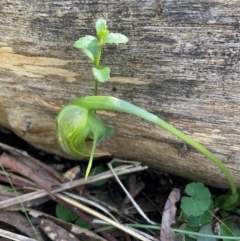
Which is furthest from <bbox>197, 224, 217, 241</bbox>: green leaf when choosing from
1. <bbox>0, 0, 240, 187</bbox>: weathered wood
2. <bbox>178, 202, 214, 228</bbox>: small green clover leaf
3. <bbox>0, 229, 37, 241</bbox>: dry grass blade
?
<bbox>0, 229, 37, 241</bbox>: dry grass blade

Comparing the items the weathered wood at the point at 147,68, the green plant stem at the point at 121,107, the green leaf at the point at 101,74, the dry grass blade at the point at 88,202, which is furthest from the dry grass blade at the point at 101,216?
the green leaf at the point at 101,74

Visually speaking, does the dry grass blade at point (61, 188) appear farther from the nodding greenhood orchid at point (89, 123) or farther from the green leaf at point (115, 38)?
the green leaf at point (115, 38)

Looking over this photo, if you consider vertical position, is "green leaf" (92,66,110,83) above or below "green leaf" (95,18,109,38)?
below

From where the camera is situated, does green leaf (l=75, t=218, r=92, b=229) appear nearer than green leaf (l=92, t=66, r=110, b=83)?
No

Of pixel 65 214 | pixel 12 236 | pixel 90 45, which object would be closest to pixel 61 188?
pixel 65 214

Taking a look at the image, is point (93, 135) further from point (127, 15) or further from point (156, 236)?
point (156, 236)

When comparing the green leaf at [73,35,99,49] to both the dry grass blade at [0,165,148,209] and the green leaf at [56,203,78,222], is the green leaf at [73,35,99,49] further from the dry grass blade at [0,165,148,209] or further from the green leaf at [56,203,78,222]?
the green leaf at [56,203,78,222]

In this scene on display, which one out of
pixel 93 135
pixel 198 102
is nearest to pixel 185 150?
pixel 198 102
